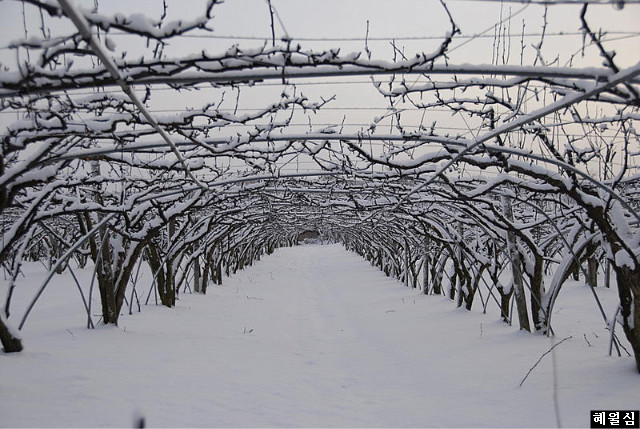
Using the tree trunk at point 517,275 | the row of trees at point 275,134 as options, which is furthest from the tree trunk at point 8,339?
the tree trunk at point 517,275

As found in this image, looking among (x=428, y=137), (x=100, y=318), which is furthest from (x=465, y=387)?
(x=100, y=318)

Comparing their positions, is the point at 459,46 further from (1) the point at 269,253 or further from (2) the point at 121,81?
(1) the point at 269,253

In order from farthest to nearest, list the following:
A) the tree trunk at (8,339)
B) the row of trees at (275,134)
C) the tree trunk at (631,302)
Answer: the tree trunk at (8,339), the tree trunk at (631,302), the row of trees at (275,134)

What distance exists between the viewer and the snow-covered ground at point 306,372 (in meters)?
4.42

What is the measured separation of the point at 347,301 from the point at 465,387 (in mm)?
9272

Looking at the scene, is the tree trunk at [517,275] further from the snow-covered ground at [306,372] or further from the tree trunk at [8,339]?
the tree trunk at [8,339]

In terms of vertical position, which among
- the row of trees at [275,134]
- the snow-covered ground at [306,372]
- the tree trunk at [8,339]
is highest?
the row of trees at [275,134]

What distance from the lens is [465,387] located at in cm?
566

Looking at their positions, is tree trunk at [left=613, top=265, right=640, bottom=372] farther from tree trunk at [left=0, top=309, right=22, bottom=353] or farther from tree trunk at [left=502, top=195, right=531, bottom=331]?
tree trunk at [left=0, top=309, right=22, bottom=353]

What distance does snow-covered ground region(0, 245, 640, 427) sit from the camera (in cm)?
442

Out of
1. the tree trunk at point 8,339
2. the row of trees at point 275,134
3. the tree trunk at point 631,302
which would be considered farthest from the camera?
the tree trunk at point 8,339

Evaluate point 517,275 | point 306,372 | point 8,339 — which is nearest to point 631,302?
point 517,275

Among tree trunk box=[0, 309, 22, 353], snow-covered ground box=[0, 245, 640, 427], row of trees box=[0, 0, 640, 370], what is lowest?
snow-covered ground box=[0, 245, 640, 427]
